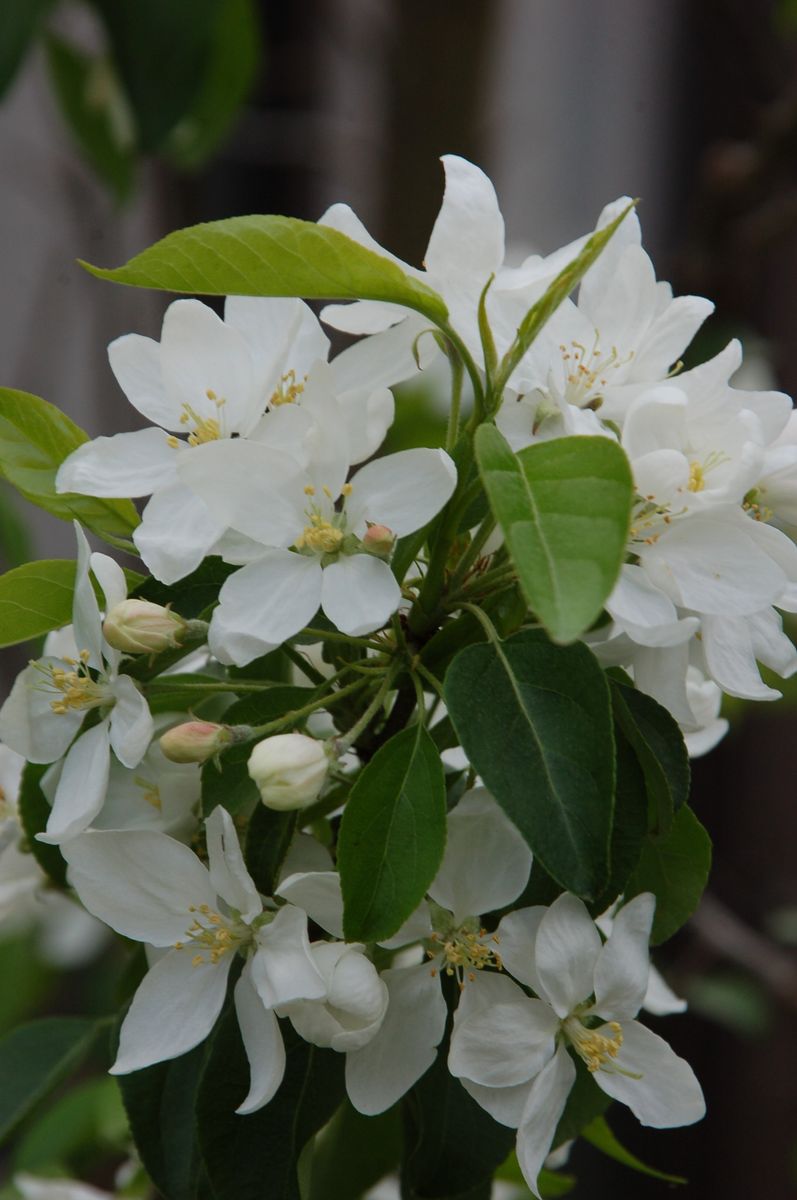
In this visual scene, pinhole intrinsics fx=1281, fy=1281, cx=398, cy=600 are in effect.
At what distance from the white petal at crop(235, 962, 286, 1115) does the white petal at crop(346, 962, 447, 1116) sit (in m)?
0.04

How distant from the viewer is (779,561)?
0.57m

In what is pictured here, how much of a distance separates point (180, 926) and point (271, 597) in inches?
6.5

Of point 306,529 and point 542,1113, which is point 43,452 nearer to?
Answer: point 306,529

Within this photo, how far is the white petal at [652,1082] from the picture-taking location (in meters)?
0.58

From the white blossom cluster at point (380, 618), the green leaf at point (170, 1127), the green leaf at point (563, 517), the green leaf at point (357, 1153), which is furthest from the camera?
the green leaf at point (357, 1153)

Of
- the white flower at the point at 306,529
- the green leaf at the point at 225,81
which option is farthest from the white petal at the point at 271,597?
the green leaf at the point at 225,81

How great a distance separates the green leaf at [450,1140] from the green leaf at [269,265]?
36 centimetres

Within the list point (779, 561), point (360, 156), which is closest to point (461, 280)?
point (779, 561)

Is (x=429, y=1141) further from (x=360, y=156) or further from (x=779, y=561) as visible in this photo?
(x=360, y=156)

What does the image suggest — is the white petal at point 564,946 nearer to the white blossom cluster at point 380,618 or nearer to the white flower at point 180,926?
the white blossom cluster at point 380,618

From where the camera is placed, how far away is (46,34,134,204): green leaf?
5.48 ft

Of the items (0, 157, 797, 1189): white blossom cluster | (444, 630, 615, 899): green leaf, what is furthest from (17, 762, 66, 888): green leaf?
(444, 630, 615, 899): green leaf

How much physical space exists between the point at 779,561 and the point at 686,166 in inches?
77.8

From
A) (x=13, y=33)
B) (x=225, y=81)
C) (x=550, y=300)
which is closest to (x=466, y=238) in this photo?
(x=550, y=300)
